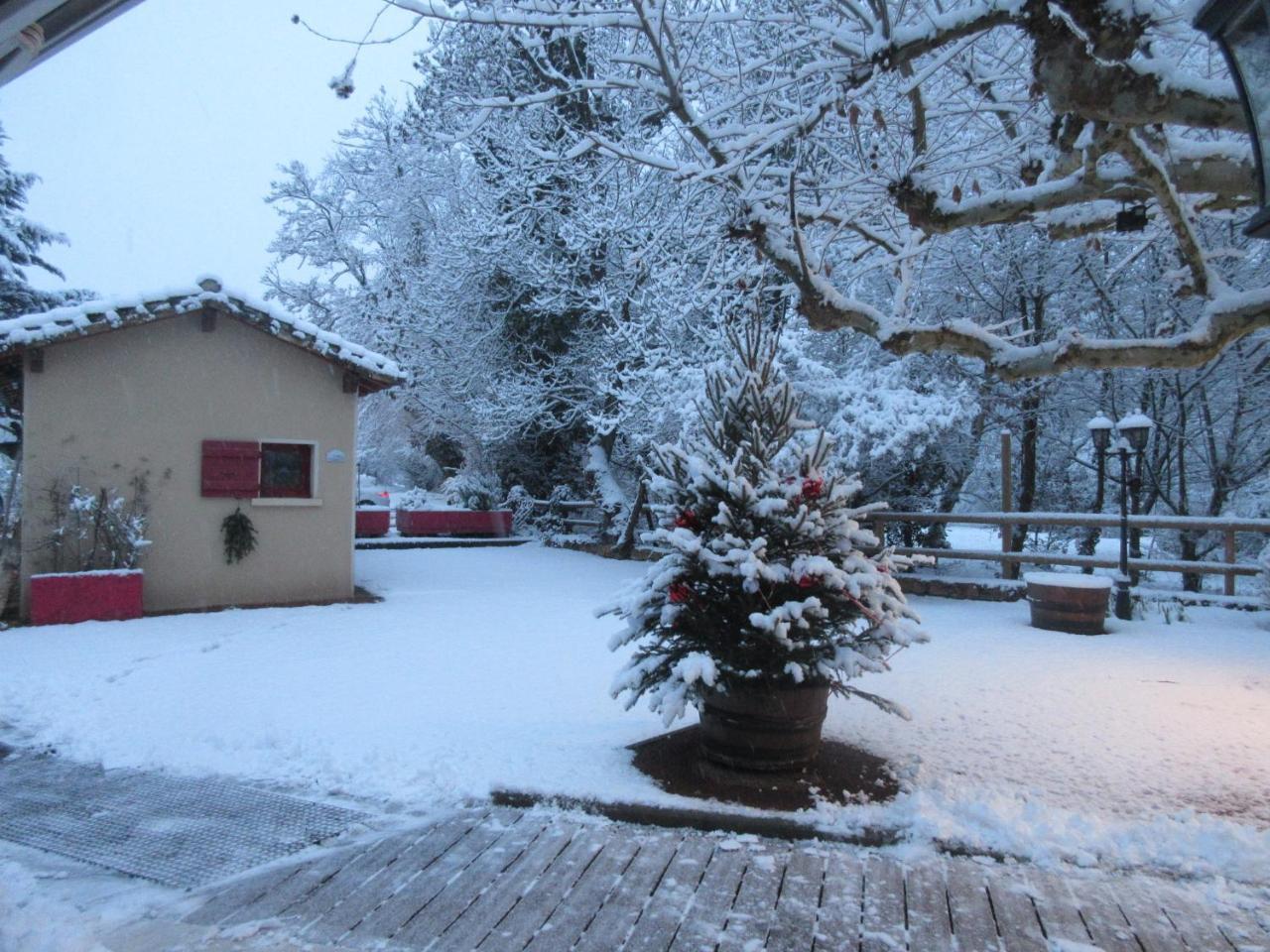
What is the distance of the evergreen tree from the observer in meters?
15.5

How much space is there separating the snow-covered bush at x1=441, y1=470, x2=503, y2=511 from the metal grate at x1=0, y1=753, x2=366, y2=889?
16.1 m

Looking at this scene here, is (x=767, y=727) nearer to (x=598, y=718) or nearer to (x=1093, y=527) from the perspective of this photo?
(x=598, y=718)

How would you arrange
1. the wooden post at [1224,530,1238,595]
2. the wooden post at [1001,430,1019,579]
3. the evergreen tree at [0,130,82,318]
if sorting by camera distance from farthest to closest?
the evergreen tree at [0,130,82,318]
the wooden post at [1001,430,1019,579]
the wooden post at [1224,530,1238,595]

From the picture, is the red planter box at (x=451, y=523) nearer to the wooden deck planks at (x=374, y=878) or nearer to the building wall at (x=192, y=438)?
the building wall at (x=192, y=438)

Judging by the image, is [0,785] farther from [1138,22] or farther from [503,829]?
[1138,22]

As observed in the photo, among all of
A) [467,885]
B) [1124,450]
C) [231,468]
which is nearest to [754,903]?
[467,885]

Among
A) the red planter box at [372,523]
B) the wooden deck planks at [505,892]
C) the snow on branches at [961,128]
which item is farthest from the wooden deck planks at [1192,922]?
the red planter box at [372,523]

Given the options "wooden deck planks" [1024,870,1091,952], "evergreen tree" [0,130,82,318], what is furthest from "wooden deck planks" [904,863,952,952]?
"evergreen tree" [0,130,82,318]

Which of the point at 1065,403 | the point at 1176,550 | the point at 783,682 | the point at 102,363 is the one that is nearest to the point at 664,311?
the point at 1065,403

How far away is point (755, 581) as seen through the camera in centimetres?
411

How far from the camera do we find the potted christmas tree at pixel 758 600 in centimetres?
415

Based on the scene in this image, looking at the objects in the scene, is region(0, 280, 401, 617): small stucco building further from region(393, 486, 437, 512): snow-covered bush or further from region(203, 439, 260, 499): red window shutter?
region(393, 486, 437, 512): snow-covered bush

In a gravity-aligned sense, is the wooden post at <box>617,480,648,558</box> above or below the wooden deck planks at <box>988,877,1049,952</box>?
above

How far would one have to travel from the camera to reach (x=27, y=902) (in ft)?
9.93
